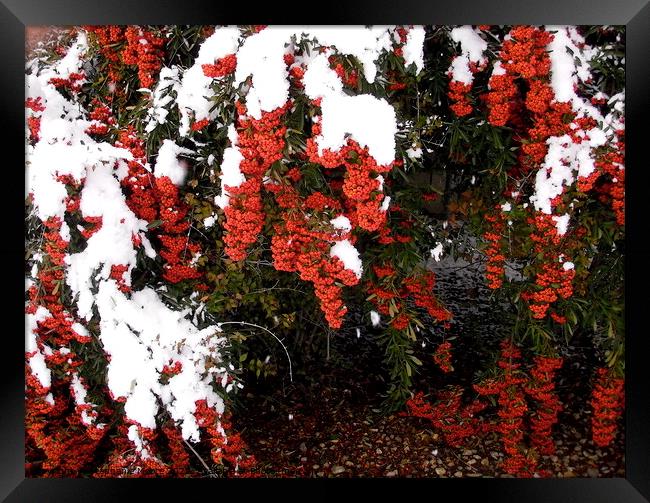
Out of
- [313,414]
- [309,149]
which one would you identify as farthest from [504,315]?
[309,149]

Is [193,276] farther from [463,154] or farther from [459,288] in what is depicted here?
[459,288]

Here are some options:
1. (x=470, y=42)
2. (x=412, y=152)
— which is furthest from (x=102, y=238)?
(x=470, y=42)

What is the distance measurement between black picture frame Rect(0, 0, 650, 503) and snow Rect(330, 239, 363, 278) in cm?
96

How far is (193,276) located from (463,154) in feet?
5.92

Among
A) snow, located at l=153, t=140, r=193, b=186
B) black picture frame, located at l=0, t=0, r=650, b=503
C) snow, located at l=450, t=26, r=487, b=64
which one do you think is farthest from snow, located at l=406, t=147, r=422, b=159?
snow, located at l=153, t=140, r=193, b=186

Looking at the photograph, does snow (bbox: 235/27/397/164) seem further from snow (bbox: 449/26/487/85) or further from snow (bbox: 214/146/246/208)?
snow (bbox: 449/26/487/85)

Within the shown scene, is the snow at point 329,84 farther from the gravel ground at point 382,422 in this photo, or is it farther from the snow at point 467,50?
the gravel ground at point 382,422

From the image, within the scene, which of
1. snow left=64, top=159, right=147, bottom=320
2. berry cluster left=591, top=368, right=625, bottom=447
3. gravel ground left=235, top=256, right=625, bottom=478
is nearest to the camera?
snow left=64, top=159, right=147, bottom=320

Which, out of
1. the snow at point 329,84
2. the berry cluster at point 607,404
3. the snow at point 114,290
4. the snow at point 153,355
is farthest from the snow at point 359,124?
the berry cluster at point 607,404

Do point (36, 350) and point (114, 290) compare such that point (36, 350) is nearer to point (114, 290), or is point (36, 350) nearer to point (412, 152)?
point (114, 290)

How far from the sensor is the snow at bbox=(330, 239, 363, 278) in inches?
99.5
